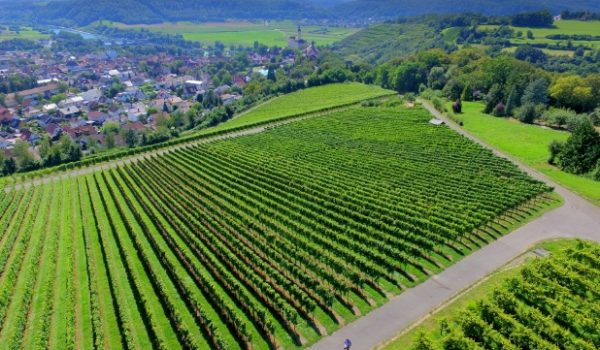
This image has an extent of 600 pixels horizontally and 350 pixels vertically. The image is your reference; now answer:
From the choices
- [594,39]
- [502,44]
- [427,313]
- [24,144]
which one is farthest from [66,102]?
[594,39]

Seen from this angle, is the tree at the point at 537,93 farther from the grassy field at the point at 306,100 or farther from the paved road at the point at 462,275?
the paved road at the point at 462,275

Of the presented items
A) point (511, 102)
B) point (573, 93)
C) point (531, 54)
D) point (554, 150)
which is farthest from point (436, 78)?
point (554, 150)

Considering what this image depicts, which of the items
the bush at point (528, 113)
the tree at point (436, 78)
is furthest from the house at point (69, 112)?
the bush at point (528, 113)

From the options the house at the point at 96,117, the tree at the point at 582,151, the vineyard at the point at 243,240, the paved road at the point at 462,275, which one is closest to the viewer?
the paved road at the point at 462,275

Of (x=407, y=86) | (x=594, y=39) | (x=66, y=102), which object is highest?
(x=594, y=39)

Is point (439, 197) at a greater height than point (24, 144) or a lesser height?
greater

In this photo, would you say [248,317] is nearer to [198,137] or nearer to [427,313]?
[427,313]

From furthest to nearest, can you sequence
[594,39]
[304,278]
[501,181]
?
[594,39] < [501,181] < [304,278]
